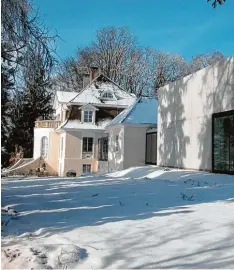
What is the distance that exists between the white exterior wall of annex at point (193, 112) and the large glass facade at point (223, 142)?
1.00ft

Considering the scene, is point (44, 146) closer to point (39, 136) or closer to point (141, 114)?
point (39, 136)

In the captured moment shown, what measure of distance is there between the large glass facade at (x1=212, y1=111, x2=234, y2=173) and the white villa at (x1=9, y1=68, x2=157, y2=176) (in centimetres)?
1216

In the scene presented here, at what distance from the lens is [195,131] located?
19422 millimetres

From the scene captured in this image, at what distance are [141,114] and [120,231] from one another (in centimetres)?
2264

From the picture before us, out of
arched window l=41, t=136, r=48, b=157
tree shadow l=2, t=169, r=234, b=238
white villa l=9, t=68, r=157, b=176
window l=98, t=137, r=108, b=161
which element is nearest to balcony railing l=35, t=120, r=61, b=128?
white villa l=9, t=68, r=157, b=176

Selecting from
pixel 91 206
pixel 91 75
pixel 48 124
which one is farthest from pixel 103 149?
pixel 91 206

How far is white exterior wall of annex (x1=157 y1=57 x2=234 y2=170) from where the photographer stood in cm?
1730

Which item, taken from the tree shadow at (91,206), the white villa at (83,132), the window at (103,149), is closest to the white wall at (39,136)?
the white villa at (83,132)

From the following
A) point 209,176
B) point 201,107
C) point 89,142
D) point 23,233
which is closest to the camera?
point 23,233

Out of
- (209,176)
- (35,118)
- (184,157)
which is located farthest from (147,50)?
(209,176)

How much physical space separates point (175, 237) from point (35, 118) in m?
43.9

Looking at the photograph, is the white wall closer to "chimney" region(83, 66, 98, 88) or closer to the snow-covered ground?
"chimney" region(83, 66, 98, 88)

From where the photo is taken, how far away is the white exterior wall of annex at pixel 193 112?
17.3 metres

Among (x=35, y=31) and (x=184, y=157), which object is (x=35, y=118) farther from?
(x=35, y=31)
